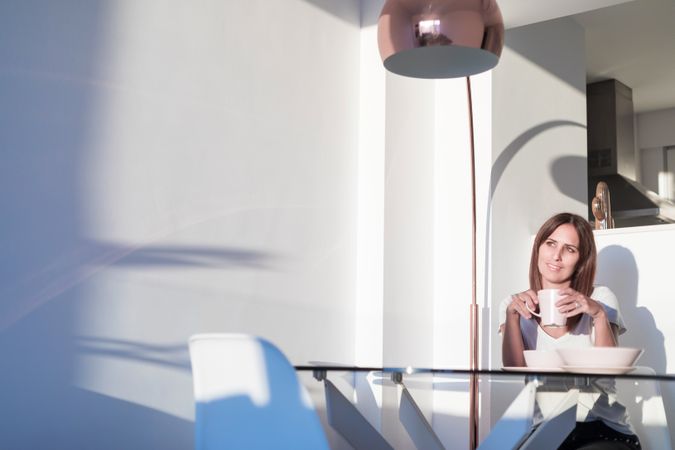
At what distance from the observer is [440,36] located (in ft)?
8.09

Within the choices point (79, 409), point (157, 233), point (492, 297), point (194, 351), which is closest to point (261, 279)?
point (157, 233)

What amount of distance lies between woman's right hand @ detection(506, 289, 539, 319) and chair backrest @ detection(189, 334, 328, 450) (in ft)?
4.75

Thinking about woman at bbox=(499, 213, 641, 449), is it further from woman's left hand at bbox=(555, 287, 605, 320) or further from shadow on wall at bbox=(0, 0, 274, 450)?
shadow on wall at bbox=(0, 0, 274, 450)

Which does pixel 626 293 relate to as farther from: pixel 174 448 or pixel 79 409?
pixel 79 409

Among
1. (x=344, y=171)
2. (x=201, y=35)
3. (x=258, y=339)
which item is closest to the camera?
(x=258, y=339)

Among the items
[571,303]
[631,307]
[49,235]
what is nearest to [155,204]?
[49,235]

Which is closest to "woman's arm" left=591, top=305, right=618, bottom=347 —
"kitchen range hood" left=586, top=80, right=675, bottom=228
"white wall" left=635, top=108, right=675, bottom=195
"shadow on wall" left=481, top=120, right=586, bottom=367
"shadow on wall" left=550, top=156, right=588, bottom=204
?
"shadow on wall" left=481, top=120, right=586, bottom=367

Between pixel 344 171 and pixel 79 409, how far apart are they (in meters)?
1.73

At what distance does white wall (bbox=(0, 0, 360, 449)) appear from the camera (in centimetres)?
259

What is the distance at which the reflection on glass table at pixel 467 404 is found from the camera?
217 centimetres

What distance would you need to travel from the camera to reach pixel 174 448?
119 inches

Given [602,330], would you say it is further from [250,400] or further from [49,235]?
[49,235]

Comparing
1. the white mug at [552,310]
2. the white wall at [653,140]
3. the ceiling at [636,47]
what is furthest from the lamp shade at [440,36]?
the white wall at [653,140]

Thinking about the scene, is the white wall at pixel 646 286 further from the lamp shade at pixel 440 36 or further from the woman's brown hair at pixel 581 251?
the lamp shade at pixel 440 36
